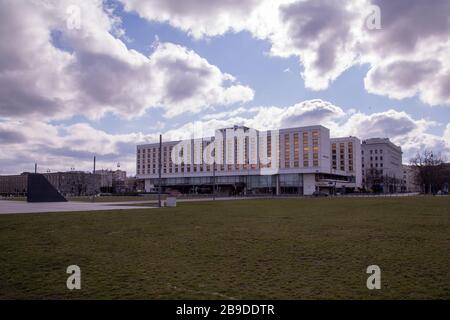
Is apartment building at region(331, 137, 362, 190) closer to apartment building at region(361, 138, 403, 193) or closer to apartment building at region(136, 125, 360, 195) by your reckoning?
apartment building at region(136, 125, 360, 195)

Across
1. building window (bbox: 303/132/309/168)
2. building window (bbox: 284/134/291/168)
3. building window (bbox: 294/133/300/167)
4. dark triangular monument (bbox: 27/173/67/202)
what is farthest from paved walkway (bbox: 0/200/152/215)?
building window (bbox: 284/134/291/168)

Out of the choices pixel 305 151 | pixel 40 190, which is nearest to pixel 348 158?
pixel 305 151

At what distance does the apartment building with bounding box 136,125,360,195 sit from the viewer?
10712 centimetres

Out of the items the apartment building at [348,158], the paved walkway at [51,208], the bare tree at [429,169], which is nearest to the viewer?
the paved walkway at [51,208]

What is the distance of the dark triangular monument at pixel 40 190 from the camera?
45844 millimetres

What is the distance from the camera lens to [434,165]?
98.1m

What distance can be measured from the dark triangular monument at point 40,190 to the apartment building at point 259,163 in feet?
193

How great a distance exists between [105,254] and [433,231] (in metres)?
12.4

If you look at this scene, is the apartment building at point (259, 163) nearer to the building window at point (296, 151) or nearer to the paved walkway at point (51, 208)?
the building window at point (296, 151)

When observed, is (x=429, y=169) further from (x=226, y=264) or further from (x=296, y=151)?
(x=226, y=264)

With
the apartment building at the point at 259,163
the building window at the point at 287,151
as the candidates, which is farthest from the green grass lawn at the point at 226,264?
the building window at the point at 287,151

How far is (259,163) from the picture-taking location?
113500mm

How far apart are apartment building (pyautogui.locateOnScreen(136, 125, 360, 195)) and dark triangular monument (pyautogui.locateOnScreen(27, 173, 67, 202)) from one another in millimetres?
58877
